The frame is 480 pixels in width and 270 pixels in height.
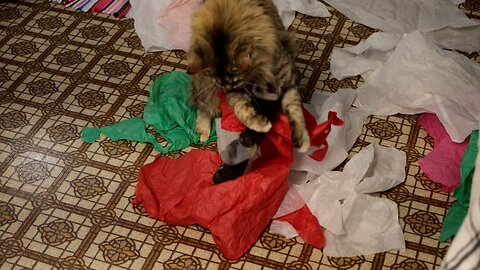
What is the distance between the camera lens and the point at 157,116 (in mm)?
2199

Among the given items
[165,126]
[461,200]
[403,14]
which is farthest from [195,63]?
[403,14]

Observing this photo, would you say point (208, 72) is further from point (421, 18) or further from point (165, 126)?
point (421, 18)

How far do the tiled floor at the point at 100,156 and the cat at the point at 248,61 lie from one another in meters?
0.37

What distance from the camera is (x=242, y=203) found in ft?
5.89

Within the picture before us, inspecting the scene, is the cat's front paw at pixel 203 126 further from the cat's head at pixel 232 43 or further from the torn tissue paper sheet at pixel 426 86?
the torn tissue paper sheet at pixel 426 86

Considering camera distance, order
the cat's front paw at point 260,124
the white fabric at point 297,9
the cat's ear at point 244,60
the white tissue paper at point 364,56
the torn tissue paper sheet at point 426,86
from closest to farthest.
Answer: the cat's ear at point 244,60
the cat's front paw at point 260,124
the torn tissue paper sheet at point 426,86
the white tissue paper at point 364,56
the white fabric at point 297,9

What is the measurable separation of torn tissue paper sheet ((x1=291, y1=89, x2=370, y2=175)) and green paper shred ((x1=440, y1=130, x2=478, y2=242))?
1.19ft

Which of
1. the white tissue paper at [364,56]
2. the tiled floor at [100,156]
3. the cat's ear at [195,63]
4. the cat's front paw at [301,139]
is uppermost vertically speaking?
the cat's ear at [195,63]

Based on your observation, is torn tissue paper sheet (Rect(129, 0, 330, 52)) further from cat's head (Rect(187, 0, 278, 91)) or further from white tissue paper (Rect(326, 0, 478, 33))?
cat's head (Rect(187, 0, 278, 91))

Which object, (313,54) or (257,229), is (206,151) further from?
(313,54)

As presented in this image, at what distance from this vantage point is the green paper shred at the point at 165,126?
2164 millimetres

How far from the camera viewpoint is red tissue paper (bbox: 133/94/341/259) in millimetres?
1792

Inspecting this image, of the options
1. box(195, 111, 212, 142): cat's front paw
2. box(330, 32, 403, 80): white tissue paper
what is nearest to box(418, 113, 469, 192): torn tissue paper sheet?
box(330, 32, 403, 80): white tissue paper

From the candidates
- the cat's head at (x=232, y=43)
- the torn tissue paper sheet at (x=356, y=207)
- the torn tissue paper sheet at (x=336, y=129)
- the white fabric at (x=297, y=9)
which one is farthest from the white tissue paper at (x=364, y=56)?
the cat's head at (x=232, y=43)
